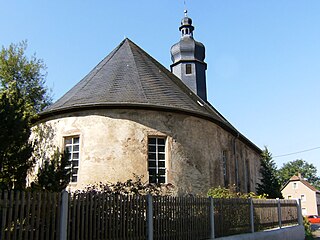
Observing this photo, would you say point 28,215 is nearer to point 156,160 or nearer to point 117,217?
point 117,217

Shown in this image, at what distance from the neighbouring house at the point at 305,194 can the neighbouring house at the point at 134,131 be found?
47.8 metres

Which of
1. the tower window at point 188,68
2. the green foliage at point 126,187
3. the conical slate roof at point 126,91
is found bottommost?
the green foliage at point 126,187

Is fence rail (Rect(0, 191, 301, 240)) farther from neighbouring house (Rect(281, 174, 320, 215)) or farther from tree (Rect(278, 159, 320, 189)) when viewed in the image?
tree (Rect(278, 159, 320, 189))

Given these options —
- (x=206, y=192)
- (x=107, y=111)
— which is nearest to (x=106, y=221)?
(x=107, y=111)

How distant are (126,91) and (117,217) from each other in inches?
301

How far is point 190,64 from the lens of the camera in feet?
82.8

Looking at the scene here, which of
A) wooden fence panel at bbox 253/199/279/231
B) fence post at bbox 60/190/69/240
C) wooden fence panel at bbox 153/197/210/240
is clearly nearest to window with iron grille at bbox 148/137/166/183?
wooden fence panel at bbox 253/199/279/231

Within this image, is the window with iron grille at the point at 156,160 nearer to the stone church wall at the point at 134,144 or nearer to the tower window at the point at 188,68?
the stone church wall at the point at 134,144

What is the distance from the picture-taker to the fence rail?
5.71 m

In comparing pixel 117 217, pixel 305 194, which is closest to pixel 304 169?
pixel 305 194

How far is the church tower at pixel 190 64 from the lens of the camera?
25.0 metres

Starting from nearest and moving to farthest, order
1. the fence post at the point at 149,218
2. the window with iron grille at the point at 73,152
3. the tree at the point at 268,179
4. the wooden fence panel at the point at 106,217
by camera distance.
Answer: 1. the wooden fence panel at the point at 106,217
2. the fence post at the point at 149,218
3. the window with iron grille at the point at 73,152
4. the tree at the point at 268,179

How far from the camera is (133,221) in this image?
25.8 ft

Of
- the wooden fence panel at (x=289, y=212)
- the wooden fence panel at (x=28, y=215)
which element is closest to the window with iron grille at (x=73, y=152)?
the wooden fence panel at (x=28, y=215)
